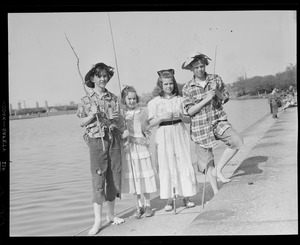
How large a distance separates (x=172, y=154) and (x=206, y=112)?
43cm

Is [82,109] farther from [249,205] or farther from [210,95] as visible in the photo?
[249,205]

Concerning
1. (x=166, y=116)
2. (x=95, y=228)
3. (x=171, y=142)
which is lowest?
(x=95, y=228)

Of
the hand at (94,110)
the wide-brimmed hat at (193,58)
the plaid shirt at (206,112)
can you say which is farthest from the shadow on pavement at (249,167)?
the hand at (94,110)

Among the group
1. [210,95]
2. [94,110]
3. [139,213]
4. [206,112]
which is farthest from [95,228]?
[210,95]

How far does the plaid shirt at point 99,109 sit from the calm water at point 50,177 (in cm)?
29

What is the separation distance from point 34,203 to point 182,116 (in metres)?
1.40

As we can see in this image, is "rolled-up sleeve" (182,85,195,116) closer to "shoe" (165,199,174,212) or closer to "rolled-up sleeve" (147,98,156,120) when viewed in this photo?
"rolled-up sleeve" (147,98,156,120)

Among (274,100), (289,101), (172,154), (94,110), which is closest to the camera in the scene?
(94,110)

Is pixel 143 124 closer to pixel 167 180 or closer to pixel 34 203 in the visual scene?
pixel 167 180

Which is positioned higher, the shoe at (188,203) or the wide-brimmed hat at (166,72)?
the wide-brimmed hat at (166,72)

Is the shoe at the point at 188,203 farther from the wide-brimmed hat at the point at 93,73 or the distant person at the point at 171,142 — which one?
the wide-brimmed hat at the point at 93,73

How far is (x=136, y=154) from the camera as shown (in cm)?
411

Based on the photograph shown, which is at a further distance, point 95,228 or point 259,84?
point 259,84

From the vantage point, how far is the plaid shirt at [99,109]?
396 cm
